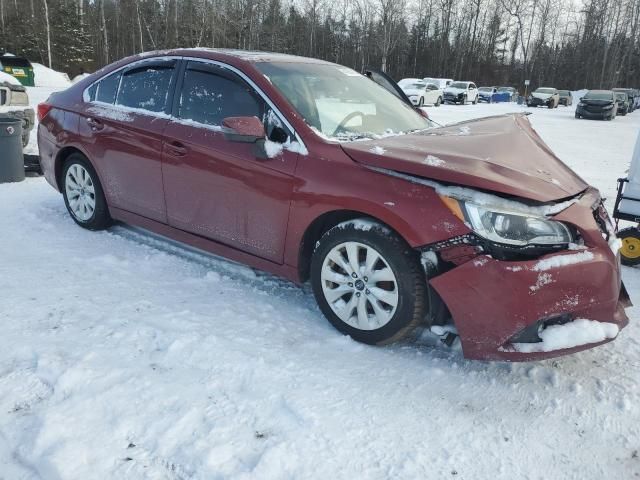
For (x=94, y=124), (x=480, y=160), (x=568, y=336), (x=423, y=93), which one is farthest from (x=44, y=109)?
(x=423, y=93)

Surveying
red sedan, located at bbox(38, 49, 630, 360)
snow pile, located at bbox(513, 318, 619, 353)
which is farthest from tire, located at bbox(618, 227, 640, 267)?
snow pile, located at bbox(513, 318, 619, 353)

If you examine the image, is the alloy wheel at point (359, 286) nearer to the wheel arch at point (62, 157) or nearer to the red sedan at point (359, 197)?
the red sedan at point (359, 197)

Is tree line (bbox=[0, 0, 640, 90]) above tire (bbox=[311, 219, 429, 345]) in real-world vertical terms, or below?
above

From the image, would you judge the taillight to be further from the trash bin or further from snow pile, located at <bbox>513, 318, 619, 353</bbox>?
snow pile, located at <bbox>513, 318, 619, 353</bbox>

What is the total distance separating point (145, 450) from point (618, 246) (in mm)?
2600

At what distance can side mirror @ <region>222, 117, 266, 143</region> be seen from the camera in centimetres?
312

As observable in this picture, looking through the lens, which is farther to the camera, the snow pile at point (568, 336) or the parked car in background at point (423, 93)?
the parked car in background at point (423, 93)

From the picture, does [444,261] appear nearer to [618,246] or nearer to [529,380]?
[529,380]

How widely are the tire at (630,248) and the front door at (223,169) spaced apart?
10.6 feet

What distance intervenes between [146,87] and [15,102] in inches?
185

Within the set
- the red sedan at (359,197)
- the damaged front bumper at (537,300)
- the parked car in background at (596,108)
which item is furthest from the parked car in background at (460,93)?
the damaged front bumper at (537,300)

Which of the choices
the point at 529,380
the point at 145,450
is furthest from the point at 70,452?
the point at 529,380

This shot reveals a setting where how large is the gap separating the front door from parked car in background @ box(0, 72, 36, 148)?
4670mm

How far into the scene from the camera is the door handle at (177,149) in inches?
144
